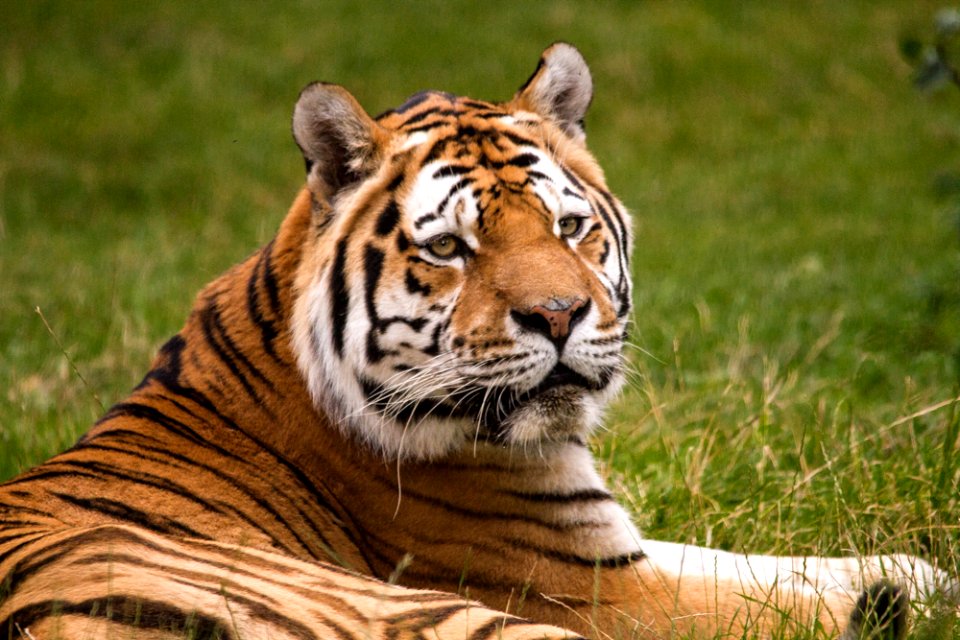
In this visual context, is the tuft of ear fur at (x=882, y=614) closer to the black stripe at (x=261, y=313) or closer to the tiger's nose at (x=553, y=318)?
the tiger's nose at (x=553, y=318)

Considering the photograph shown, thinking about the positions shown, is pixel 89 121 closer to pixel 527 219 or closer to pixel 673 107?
pixel 673 107

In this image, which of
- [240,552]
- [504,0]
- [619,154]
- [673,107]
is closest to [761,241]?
[619,154]

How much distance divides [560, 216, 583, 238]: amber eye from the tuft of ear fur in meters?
1.17

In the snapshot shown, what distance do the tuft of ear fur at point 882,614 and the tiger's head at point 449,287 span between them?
0.86 meters

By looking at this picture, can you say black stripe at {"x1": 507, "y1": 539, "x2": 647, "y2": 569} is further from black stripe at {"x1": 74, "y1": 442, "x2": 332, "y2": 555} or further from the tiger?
black stripe at {"x1": 74, "y1": 442, "x2": 332, "y2": 555}

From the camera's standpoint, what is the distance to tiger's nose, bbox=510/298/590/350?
289 cm

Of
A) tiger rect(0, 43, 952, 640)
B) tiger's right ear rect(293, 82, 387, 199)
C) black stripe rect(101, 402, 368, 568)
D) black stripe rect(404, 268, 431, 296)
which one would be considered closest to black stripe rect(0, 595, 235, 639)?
tiger rect(0, 43, 952, 640)

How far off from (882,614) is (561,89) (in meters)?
1.74

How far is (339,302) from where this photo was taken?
3117 mm

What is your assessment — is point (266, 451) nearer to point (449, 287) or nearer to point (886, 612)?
point (449, 287)

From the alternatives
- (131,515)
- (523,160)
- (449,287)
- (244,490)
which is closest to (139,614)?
(131,515)

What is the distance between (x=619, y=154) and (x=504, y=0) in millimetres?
3166

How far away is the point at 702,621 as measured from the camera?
3.00 m

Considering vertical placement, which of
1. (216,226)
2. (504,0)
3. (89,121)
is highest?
(504,0)
